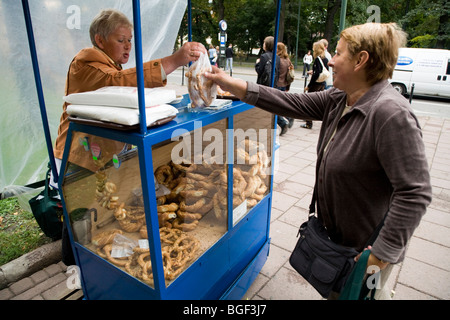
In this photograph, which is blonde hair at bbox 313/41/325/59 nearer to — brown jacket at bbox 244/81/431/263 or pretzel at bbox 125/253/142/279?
brown jacket at bbox 244/81/431/263

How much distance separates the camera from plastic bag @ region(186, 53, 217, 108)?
1715 mm

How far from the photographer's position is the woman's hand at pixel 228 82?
5.78ft

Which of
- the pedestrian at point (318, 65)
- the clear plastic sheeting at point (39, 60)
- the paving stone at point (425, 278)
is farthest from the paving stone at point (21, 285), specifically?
the pedestrian at point (318, 65)

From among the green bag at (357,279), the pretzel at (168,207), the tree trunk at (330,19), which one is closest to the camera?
the green bag at (357,279)

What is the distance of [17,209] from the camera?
3.58 metres

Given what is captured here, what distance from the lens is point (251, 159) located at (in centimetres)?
242

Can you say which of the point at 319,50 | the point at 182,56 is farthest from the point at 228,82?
the point at 319,50

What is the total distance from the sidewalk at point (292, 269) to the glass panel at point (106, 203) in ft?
3.27

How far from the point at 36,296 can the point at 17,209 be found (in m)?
1.50

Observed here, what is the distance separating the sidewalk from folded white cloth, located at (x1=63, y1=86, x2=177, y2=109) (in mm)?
1793

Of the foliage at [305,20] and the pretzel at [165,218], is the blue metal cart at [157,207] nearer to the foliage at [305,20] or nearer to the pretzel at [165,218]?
the pretzel at [165,218]

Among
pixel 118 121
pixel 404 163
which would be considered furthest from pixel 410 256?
pixel 118 121
